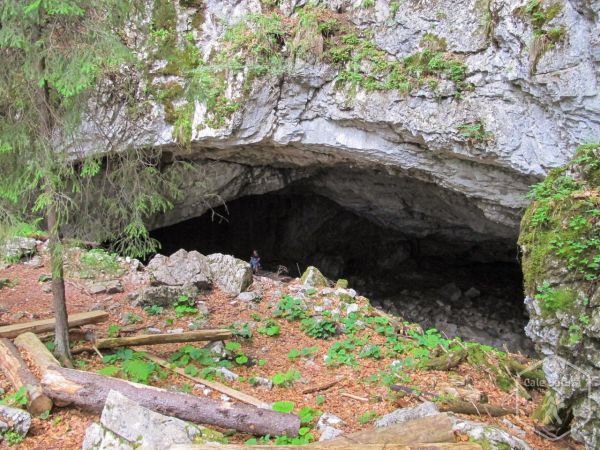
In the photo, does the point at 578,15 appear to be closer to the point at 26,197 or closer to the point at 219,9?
the point at 219,9

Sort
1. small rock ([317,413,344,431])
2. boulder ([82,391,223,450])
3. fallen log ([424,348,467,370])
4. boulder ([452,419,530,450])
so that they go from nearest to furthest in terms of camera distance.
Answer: boulder ([82,391,223,450])
boulder ([452,419,530,450])
small rock ([317,413,344,431])
fallen log ([424,348,467,370])

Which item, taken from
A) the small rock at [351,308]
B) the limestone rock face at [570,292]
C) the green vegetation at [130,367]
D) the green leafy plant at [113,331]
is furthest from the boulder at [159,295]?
the limestone rock face at [570,292]

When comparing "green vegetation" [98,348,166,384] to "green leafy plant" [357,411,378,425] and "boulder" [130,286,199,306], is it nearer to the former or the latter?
"boulder" [130,286,199,306]

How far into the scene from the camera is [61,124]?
4156 mm

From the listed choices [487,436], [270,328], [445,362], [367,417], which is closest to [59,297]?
[270,328]

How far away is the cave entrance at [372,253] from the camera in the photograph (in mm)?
13305

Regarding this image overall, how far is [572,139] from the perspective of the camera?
274 inches

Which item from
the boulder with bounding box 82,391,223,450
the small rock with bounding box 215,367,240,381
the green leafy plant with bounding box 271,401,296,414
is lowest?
the small rock with bounding box 215,367,240,381

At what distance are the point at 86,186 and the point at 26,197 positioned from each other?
0.57 m

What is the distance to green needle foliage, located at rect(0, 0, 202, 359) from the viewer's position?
379cm

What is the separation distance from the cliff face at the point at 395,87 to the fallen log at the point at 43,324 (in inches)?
92.4

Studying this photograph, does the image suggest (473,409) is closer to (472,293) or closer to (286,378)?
(286,378)

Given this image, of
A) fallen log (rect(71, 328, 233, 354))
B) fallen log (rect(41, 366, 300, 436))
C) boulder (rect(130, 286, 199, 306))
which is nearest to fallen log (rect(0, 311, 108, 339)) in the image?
fallen log (rect(71, 328, 233, 354))

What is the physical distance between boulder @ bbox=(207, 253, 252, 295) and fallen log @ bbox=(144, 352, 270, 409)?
2528 millimetres
